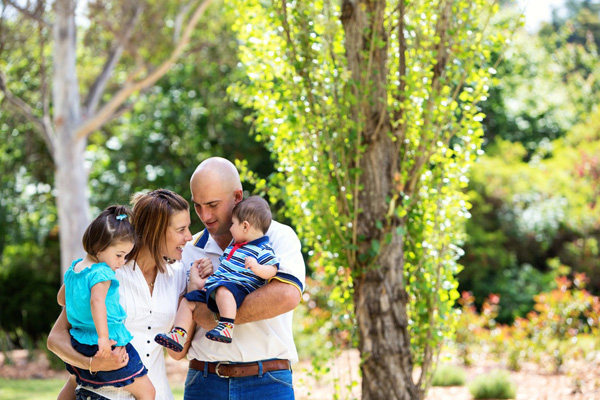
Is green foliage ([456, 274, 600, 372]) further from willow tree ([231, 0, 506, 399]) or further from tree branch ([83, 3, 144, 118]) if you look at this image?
tree branch ([83, 3, 144, 118])

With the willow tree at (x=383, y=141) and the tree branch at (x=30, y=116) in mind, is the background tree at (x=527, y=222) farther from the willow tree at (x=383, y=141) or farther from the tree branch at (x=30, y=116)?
the willow tree at (x=383, y=141)

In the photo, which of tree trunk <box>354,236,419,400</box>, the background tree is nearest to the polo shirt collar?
tree trunk <box>354,236,419,400</box>

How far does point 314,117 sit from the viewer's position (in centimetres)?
428

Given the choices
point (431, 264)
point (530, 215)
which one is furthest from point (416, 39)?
point (530, 215)

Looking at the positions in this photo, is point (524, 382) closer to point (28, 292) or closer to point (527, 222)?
point (527, 222)

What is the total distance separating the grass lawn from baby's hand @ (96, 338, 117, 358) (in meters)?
5.37

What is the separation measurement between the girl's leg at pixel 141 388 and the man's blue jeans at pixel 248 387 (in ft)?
0.94

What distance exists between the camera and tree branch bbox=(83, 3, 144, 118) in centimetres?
1127

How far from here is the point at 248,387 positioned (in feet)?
8.61

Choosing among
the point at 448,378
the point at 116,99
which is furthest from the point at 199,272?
the point at 116,99

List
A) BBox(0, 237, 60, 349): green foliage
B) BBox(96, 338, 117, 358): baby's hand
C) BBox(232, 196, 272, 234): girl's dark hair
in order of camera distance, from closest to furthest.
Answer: BBox(96, 338, 117, 358): baby's hand < BBox(232, 196, 272, 234): girl's dark hair < BBox(0, 237, 60, 349): green foliage

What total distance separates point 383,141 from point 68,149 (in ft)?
25.3

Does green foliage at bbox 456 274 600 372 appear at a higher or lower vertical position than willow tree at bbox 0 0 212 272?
lower

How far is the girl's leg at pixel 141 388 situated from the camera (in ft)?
7.92
